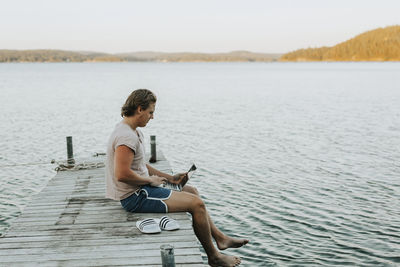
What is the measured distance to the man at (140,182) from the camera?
5.43 m

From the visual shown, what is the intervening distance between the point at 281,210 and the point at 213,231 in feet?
15.2

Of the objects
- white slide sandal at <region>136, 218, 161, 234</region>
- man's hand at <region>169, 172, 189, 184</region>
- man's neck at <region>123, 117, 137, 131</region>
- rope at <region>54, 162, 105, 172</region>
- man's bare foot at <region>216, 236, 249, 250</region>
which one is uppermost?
man's neck at <region>123, 117, 137, 131</region>

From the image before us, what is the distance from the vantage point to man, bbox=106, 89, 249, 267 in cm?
543

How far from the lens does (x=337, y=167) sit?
1448 cm

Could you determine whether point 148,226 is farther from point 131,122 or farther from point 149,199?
point 131,122

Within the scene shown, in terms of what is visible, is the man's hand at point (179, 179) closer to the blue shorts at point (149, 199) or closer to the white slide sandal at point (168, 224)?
the blue shorts at point (149, 199)

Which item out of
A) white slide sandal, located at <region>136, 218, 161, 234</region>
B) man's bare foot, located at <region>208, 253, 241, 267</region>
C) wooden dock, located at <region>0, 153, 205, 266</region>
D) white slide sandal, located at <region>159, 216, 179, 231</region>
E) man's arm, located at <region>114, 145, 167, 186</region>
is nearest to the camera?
wooden dock, located at <region>0, 153, 205, 266</region>

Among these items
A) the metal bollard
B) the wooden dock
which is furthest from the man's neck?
the metal bollard

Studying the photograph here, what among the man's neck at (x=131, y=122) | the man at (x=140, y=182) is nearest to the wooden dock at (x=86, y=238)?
the man at (x=140, y=182)

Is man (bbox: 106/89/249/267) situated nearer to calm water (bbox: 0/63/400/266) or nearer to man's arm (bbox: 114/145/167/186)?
man's arm (bbox: 114/145/167/186)

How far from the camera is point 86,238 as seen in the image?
18.1 feet

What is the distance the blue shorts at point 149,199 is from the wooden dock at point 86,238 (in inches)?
6.1

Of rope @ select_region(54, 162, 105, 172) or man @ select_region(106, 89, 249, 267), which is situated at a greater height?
man @ select_region(106, 89, 249, 267)

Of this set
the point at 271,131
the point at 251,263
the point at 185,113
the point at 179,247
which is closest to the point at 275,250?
the point at 251,263
